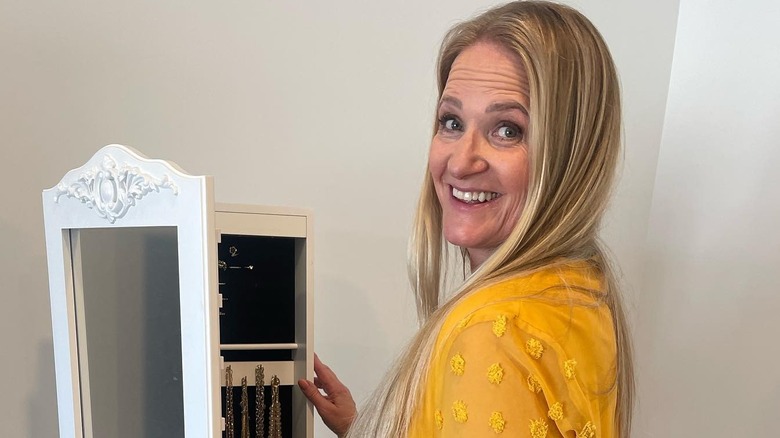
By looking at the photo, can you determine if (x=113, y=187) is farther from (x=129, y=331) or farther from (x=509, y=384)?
(x=509, y=384)

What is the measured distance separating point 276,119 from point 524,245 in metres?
0.68

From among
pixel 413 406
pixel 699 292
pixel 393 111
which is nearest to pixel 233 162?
pixel 393 111

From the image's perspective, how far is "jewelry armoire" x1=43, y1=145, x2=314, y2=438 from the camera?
65 centimetres

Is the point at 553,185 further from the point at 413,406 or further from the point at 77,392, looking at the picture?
the point at 77,392

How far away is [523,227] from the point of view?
707 millimetres

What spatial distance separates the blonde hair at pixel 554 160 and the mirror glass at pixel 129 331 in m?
0.27

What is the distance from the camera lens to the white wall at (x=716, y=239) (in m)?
1.15

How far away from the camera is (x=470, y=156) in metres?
0.73

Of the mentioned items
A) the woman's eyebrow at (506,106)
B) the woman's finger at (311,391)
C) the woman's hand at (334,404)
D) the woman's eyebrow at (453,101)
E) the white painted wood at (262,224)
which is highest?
the woman's eyebrow at (453,101)

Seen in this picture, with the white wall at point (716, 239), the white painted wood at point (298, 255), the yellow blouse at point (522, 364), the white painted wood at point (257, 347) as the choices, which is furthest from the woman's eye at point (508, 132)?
the white wall at point (716, 239)

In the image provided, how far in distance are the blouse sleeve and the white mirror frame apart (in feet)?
0.84

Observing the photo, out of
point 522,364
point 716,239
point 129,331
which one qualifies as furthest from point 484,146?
point 716,239

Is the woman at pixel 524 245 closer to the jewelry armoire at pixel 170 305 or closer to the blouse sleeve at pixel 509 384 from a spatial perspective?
the blouse sleeve at pixel 509 384

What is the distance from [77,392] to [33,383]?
15.0 inches
